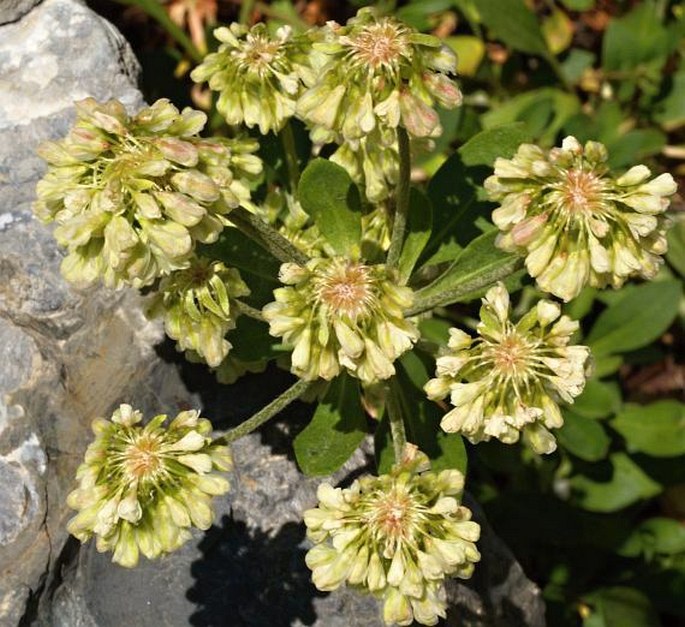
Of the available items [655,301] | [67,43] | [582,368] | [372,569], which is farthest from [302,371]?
[655,301]

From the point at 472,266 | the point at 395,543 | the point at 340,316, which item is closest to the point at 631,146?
the point at 472,266

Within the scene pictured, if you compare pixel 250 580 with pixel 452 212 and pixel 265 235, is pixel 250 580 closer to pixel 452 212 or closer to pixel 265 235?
pixel 265 235

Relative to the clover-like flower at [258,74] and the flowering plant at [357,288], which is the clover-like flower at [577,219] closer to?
the flowering plant at [357,288]

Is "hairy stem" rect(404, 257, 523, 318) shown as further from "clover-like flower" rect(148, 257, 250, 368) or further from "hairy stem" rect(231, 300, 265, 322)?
"clover-like flower" rect(148, 257, 250, 368)

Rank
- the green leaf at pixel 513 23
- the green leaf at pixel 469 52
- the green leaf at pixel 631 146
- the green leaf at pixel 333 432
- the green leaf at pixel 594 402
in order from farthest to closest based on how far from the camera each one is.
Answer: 1. the green leaf at pixel 469 52
2. the green leaf at pixel 513 23
3. the green leaf at pixel 631 146
4. the green leaf at pixel 594 402
5. the green leaf at pixel 333 432

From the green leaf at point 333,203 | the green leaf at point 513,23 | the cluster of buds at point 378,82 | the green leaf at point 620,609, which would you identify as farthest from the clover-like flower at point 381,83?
the green leaf at point 620,609

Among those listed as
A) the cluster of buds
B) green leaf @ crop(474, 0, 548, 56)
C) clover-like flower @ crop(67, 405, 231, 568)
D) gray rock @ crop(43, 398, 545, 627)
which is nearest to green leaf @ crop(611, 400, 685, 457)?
gray rock @ crop(43, 398, 545, 627)

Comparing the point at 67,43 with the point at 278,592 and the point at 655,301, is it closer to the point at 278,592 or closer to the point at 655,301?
the point at 278,592
